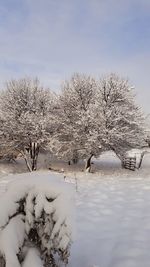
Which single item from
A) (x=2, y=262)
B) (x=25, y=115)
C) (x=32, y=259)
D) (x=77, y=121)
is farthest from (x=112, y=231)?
(x=25, y=115)

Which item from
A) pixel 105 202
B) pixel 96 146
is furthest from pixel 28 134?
pixel 105 202

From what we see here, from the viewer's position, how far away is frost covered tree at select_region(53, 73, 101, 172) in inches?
1067

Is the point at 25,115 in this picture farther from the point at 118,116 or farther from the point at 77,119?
the point at 118,116

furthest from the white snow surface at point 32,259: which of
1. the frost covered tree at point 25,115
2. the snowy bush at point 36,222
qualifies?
the frost covered tree at point 25,115

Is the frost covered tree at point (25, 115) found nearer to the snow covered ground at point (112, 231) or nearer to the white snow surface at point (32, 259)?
the snow covered ground at point (112, 231)

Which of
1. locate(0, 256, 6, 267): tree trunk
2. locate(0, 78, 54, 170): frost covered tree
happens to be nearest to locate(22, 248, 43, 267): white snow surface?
locate(0, 256, 6, 267): tree trunk

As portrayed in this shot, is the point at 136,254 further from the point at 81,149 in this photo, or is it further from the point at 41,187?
the point at 81,149

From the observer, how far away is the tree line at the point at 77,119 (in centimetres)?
2719

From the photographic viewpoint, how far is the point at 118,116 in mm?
27234

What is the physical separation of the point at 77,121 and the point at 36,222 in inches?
880

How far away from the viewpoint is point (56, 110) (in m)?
30.4

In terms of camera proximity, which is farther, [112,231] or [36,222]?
[112,231]

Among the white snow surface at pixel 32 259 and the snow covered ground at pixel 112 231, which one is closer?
the white snow surface at pixel 32 259

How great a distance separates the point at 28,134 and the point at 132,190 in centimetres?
1577
